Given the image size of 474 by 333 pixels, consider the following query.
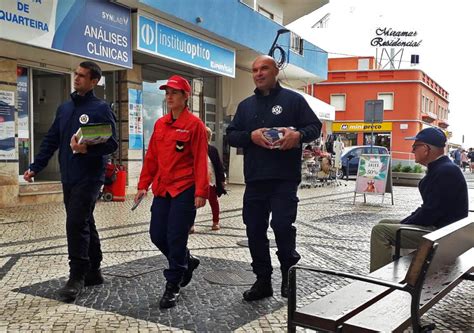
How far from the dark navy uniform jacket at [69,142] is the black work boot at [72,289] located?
0.83 meters

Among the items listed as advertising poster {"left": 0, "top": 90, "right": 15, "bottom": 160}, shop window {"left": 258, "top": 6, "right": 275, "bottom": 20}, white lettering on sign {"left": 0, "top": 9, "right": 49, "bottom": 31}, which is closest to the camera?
white lettering on sign {"left": 0, "top": 9, "right": 49, "bottom": 31}

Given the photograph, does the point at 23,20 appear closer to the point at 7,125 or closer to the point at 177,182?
the point at 7,125

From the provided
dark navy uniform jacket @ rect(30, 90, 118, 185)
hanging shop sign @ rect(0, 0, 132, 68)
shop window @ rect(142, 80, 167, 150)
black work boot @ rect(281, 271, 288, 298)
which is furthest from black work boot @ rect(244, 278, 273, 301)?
shop window @ rect(142, 80, 167, 150)

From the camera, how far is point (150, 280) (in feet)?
16.3

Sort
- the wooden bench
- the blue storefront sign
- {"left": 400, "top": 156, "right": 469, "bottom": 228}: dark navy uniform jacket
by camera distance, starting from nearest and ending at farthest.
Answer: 1. the wooden bench
2. {"left": 400, "top": 156, "right": 469, "bottom": 228}: dark navy uniform jacket
3. the blue storefront sign

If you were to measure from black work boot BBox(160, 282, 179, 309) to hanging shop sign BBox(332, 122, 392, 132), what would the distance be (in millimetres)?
35969

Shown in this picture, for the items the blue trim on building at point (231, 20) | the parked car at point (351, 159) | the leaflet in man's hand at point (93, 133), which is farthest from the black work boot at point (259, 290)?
the parked car at point (351, 159)

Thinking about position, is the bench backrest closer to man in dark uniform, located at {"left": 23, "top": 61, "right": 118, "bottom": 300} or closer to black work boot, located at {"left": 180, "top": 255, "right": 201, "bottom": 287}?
black work boot, located at {"left": 180, "top": 255, "right": 201, "bottom": 287}

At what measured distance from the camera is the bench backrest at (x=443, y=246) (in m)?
2.74

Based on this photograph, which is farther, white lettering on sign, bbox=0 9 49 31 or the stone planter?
the stone planter

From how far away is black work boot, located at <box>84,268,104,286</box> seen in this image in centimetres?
475

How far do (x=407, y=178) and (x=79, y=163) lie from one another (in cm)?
1770

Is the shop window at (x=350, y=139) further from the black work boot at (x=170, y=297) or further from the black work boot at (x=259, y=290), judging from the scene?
the black work boot at (x=170, y=297)

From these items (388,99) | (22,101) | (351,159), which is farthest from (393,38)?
(22,101)
